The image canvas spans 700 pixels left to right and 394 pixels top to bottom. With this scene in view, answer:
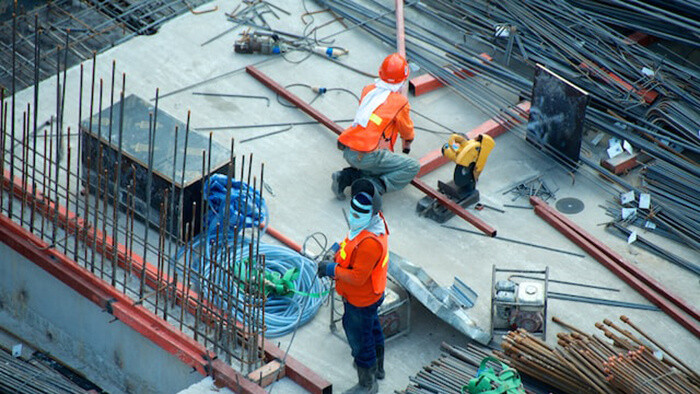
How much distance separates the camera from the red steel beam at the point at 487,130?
16.5 m

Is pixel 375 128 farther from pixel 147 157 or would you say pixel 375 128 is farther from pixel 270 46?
pixel 270 46

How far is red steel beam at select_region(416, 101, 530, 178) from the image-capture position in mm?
16516

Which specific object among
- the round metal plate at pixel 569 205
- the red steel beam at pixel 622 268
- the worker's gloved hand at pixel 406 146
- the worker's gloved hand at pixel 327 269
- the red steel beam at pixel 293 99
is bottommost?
the red steel beam at pixel 293 99

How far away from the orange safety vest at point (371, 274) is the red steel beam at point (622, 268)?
3323 mm

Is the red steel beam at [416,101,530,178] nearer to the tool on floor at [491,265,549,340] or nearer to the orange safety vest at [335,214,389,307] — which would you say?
the tool on floor at [491,265,549,340]

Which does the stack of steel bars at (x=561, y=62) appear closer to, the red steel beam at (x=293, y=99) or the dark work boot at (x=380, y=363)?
the red steel beam at (x=293, y=99)

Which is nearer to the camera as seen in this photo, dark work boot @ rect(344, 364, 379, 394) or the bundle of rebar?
the bundle of rebar

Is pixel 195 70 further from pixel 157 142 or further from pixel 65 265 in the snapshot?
pixel 65 265

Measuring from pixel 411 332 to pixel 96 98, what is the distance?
217 inches

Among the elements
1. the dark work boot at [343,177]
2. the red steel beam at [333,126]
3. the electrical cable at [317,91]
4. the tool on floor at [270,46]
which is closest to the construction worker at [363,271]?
the red steel beam at [333,126]

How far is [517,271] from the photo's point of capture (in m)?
14.3

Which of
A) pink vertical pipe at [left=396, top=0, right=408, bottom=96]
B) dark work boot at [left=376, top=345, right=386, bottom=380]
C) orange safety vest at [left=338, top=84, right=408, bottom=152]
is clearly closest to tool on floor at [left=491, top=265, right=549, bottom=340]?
dark work boot at [left=376, top=345, right=386, bottom=380]

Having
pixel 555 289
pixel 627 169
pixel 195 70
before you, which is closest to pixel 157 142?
pixel 195 70

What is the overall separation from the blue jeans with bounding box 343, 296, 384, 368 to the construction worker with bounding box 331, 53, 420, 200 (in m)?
2.66
